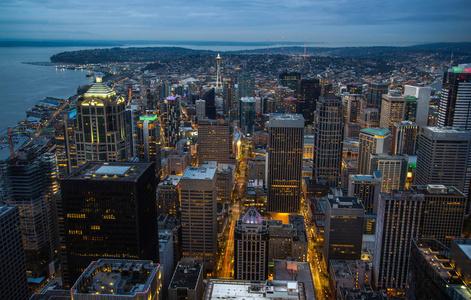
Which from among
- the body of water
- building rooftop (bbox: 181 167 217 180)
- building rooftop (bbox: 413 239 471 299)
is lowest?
building rooftop (bbox: 181 167 217 180)

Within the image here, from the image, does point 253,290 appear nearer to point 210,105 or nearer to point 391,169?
point 391,169

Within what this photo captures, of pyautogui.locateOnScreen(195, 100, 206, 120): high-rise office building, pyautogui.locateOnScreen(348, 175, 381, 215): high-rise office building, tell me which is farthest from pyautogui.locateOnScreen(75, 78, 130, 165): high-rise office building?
pyautogui.locateOnScreen(195, 100, 206, 120): high-rise office building

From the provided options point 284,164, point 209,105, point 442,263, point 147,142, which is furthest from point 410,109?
point 442,263

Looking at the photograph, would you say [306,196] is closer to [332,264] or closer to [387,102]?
[332,264]

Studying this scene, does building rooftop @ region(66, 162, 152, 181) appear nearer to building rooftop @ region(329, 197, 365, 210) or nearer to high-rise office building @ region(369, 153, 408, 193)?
building rooftop @ region(329, 197, 365, 210)

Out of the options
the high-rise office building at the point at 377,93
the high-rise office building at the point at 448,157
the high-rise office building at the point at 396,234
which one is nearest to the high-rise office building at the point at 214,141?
the high-rise office building at the point at 448,157

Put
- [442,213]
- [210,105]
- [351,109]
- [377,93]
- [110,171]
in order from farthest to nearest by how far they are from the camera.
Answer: [210,105] < [377,93] < [351,109] < [442,213] < [110,171]

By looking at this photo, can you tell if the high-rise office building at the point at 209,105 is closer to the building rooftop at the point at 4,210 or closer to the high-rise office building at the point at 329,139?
the high-rise office building at the point at 329,139
